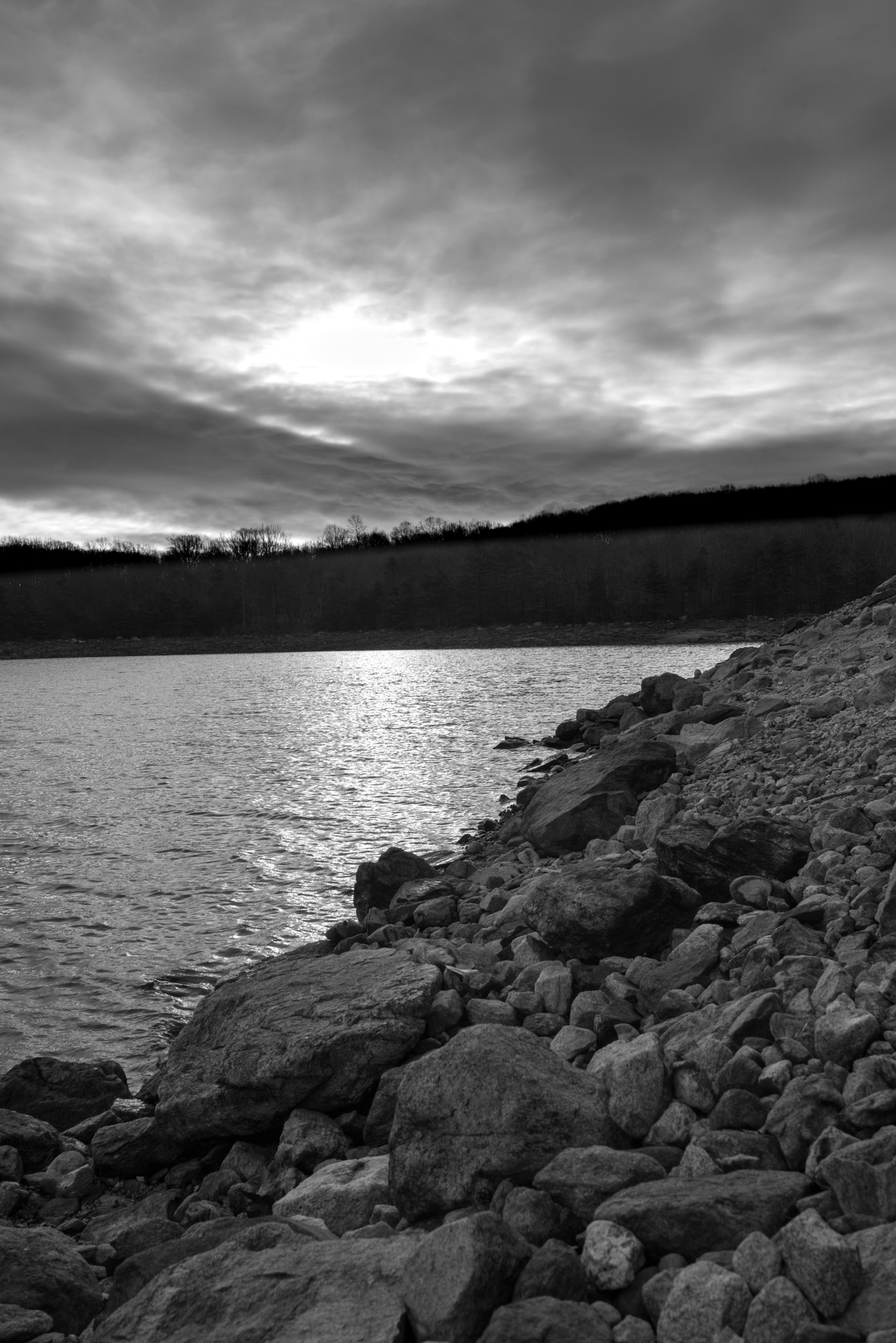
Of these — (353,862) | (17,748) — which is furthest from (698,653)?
(353,862)

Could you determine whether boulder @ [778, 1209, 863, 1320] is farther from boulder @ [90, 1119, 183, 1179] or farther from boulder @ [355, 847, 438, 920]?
boulder @ [355, 847, 438, 920]

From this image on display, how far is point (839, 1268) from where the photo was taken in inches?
109

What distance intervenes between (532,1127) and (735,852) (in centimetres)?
326

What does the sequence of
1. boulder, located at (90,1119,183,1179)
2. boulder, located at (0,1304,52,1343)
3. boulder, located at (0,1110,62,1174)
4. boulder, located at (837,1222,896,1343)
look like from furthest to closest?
1. boulder, located at (0,1110,62,1174)
2. boulder, located at (90,1119,183,1179)
3. boulder, located at (0,1304,52,1343)
4. boulder, located at (837,1222,896,1343)

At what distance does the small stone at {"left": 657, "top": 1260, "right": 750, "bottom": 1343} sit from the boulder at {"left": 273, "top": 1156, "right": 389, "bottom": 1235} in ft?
5.27

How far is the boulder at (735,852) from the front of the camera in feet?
21.3

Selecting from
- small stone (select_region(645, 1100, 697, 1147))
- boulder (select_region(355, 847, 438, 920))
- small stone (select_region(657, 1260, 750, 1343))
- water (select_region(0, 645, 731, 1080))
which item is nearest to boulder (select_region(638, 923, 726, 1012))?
small stone (select_region(645, 1100, 697, 1147))

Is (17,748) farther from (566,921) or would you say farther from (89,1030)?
(566,921)

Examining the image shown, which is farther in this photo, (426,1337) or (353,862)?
(353,862)

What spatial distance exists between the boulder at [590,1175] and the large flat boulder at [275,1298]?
60 cm

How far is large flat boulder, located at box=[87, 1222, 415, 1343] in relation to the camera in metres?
3.07

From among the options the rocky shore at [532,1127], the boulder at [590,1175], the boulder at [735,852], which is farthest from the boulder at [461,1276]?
the boulder at [735,852]

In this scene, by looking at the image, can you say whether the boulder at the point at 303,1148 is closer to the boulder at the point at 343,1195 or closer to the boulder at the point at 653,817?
the boulder at the point at 343,1195

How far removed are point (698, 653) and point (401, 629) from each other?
5188 centimetres
